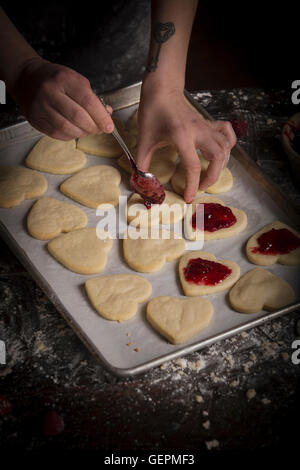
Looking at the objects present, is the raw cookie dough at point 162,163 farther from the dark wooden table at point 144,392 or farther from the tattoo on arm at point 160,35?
the dark wooden table at point 144,392

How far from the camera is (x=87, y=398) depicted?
134 centimetres

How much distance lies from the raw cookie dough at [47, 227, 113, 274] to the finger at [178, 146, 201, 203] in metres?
0.30

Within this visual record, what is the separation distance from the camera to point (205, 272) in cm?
156

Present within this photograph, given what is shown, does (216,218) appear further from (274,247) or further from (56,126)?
(56,126)

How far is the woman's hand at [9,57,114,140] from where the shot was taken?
1.62m

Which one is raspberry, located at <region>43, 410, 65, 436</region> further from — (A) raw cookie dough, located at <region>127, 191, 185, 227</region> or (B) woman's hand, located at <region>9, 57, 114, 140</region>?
(B) woman's hand, located at <region>9, 57, 114, 140</region>

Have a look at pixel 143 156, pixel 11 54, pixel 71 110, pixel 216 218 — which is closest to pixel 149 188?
pixel 143 156

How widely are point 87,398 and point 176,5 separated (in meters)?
1.26

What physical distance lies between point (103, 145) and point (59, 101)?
39cm

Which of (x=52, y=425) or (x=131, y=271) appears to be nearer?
(x=52, y=425)

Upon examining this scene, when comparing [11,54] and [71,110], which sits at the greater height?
[11,54]

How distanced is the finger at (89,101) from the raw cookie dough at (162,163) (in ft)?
1.02

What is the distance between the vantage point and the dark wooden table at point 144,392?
127 cm

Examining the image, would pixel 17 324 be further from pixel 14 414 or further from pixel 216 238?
pixel 216 238
